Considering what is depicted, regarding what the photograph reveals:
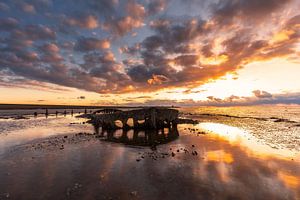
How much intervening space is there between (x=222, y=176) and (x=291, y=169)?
619 cm

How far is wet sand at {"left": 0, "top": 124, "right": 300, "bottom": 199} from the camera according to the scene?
1112 cm

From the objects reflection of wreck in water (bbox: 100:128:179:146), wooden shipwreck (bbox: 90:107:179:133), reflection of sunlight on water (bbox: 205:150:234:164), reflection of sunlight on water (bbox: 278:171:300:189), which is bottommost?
reflection of sunlight on water (bbox: 278:171:300:189)

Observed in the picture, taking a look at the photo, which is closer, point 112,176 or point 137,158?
point 112,176

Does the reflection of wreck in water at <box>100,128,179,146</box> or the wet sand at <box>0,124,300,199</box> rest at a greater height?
the reflection of wreck in water at <box>100,128,179,146</box>

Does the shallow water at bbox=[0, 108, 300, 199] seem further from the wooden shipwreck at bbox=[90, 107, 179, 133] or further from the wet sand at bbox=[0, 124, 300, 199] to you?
the wooden shipwreck at bbox=[90, 107, 179, 133]

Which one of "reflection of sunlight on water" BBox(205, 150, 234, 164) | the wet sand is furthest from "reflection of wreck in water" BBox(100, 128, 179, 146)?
"reflection of sunlight on water" BBox(205, 150, 234, 164)

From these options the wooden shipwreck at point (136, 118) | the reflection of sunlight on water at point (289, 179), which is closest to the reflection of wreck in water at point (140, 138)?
the wooden shipwreck at point (136, 118)

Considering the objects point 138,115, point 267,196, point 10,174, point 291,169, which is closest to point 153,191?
point 267,196

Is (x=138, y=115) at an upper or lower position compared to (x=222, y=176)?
upper

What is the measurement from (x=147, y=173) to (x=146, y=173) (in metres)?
0.07

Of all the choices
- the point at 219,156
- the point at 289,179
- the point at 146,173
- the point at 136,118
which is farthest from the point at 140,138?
the point at 289,179

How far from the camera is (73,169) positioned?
589 inches

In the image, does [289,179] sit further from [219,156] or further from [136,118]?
[136,118]

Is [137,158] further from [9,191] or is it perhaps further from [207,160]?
[9,191]
